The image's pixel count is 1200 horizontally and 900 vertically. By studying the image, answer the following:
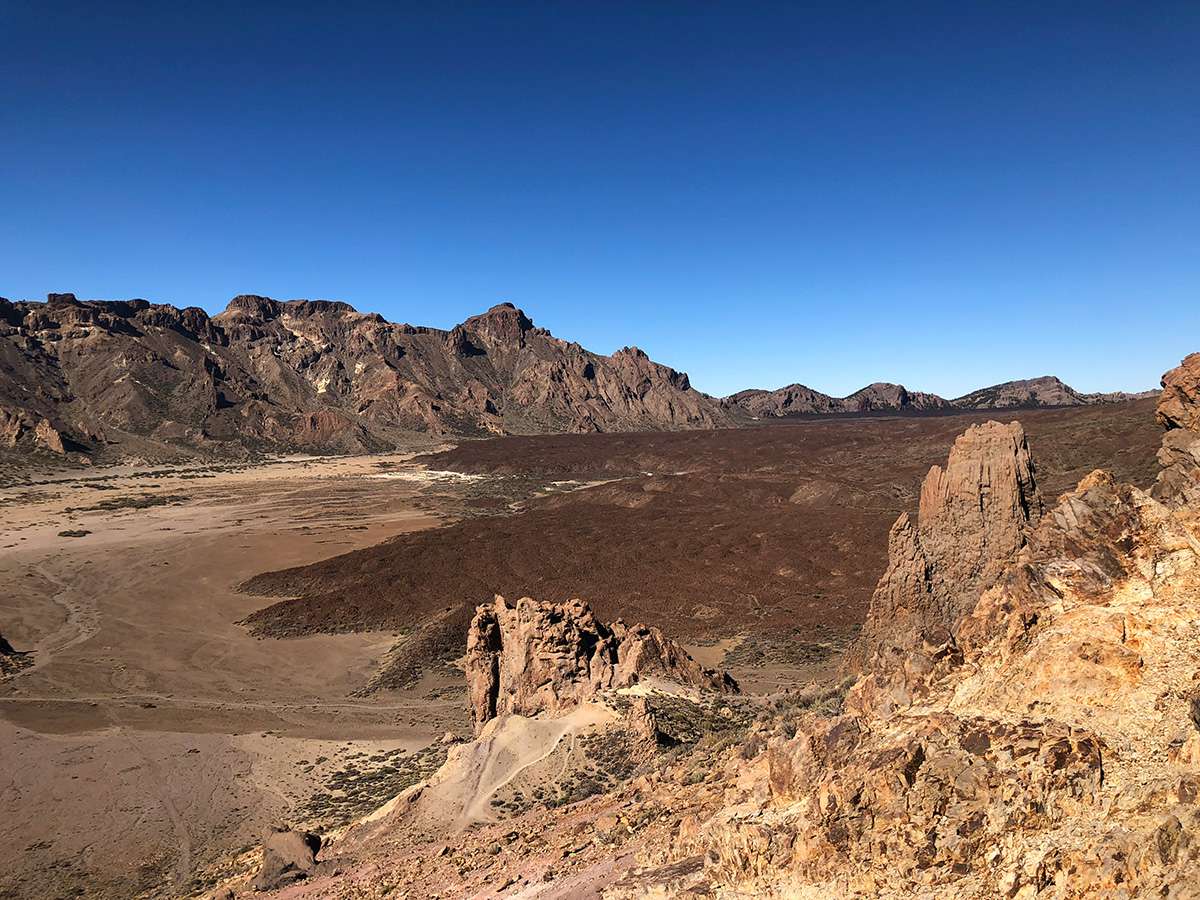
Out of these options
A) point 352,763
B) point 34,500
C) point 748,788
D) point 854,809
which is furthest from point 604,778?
point 34,500

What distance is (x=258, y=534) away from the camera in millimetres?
71562

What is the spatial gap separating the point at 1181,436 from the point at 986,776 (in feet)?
22.8

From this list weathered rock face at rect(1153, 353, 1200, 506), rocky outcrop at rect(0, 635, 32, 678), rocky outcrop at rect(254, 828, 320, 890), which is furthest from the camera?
rocky outcrop at rect(0, 635, 32, 678)

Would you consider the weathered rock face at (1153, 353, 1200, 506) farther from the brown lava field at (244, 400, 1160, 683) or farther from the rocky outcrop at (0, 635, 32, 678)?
the rocky outcrop at (0, 635, 32, 678)

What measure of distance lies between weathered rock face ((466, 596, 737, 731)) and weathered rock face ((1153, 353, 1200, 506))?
1552cm

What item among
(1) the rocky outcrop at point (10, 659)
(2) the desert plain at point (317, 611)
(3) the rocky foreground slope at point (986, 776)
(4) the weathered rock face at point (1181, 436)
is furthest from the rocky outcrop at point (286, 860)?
(1) the rocky outcrop at point (10, 659)

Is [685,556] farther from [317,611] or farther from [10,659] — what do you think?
[10,659]

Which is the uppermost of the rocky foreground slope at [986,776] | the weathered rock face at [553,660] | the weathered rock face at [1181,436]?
the weathered rock face at [1181,436]

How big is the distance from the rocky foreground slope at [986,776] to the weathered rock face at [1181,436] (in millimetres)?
36

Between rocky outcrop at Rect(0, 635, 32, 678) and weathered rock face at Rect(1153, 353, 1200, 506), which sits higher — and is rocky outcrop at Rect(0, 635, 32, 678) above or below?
below

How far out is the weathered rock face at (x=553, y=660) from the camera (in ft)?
70.1

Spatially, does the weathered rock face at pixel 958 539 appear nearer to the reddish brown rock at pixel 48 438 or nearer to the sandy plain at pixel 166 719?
the sandy plain at pixel 166 719

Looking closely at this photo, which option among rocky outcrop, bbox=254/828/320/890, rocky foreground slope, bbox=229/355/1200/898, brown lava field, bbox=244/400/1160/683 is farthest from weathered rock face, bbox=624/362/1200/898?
brown lava field, bbox=244/400/1160/683

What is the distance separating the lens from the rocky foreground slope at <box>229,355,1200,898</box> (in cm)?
614
